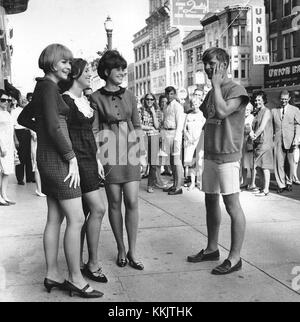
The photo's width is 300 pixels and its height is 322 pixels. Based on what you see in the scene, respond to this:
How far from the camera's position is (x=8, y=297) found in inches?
153

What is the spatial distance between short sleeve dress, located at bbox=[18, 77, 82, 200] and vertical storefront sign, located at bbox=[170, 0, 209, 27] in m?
16.6

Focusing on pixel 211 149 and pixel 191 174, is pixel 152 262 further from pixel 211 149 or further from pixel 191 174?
pixel 191 174

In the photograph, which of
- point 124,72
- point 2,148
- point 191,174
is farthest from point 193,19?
point 124,72

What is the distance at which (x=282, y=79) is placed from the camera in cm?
3388

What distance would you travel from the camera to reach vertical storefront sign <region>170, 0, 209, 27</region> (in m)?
19.8

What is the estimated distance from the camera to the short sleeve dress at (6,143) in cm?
832

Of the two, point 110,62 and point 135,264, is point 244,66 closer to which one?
point 110,62

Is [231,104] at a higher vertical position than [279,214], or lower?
higher

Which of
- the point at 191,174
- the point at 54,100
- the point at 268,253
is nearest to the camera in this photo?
the point at 54,100

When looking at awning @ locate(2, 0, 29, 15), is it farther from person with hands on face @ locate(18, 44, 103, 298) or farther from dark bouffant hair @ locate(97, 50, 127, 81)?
person with hands on face @ locate(18, 44, 103, 298)

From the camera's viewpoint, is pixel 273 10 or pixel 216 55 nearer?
pixel 216 55

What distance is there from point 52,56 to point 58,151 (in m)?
0.69

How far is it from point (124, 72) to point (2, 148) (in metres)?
4.33

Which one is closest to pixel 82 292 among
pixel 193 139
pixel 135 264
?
pixel 135 264
